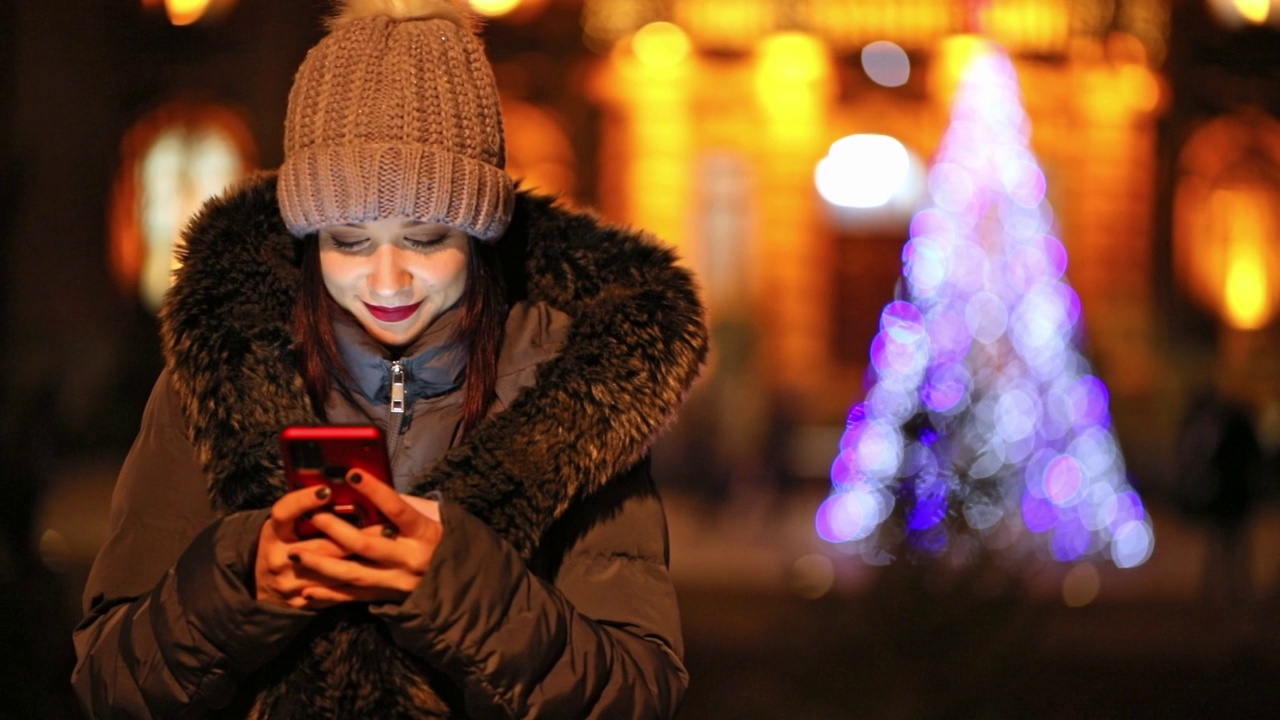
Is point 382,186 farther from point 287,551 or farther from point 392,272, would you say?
point 287,551

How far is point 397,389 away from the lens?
2.34 metres

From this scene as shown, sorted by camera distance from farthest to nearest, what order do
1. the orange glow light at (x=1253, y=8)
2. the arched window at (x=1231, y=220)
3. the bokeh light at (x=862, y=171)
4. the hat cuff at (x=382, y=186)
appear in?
the arched window at (x=1231, y=220) → the bokeh light at (x=862, y=171) → the orange glow light at (x=1253, y=8) → the hat cuff at (x=382, y=186)

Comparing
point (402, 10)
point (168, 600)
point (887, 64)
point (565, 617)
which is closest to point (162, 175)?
point (887, 64)

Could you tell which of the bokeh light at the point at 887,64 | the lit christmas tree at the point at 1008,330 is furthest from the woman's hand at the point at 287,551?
the bokeh light at the point at 887,64

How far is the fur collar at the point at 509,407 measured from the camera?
7.37 ft

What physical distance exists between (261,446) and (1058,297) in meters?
11.2

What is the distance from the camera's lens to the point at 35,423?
7.30 meters

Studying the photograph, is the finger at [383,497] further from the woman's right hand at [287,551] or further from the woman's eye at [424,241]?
the woman's eye at [424,241]

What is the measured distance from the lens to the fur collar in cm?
225

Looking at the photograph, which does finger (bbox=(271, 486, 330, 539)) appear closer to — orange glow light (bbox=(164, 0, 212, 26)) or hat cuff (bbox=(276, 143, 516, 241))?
hat cuff (bbox=(276, 143, 516, 241))

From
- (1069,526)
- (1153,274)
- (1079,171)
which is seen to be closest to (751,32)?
(1079,171)

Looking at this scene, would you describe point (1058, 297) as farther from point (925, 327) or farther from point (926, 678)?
point (926, 678)

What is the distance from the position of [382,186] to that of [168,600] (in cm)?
60

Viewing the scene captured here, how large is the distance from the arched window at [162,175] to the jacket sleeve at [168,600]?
17.9 metres
